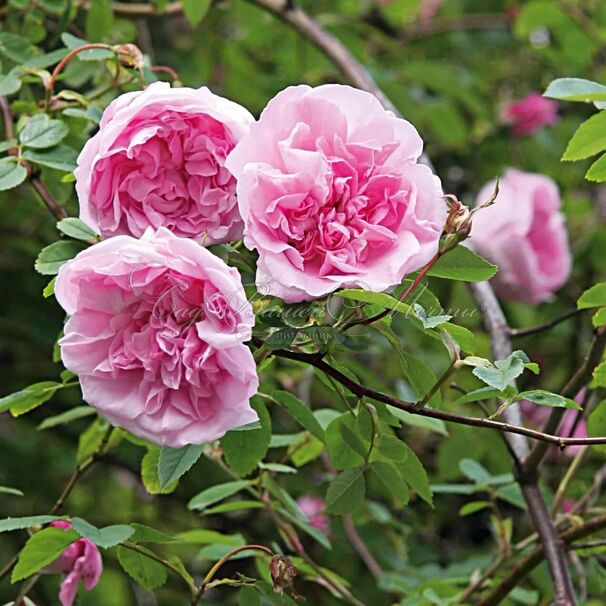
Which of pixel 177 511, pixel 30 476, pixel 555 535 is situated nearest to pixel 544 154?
pixel 177 511

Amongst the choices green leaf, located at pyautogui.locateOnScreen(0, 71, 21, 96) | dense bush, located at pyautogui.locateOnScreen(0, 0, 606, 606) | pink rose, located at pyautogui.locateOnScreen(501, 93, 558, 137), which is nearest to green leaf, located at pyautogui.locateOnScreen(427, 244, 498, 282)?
dense bush, located at pyautogui.locateOnScreen(0, 0, 606, 606)

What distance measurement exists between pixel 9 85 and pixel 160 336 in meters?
0.41

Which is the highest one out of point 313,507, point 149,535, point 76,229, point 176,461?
point 76,229

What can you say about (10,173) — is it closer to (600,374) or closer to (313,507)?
(600,374)

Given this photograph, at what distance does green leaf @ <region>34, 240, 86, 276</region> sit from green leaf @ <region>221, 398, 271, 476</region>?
0.21m

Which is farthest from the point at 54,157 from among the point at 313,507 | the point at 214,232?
the point at 313,507

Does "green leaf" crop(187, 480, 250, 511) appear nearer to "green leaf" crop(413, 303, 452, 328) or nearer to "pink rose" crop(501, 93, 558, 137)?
"green leaf" crop(413, 303, 452, 328)

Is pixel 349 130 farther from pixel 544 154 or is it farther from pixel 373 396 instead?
pixel 544 154

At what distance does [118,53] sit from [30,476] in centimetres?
120

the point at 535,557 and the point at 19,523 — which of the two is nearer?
the point at 19,523

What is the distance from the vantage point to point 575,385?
101 centimetres

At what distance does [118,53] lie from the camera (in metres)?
0.96

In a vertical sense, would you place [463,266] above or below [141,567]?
above

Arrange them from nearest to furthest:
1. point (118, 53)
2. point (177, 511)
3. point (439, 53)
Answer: point (118, 53)
point (177, 511)
point (439, 53)
